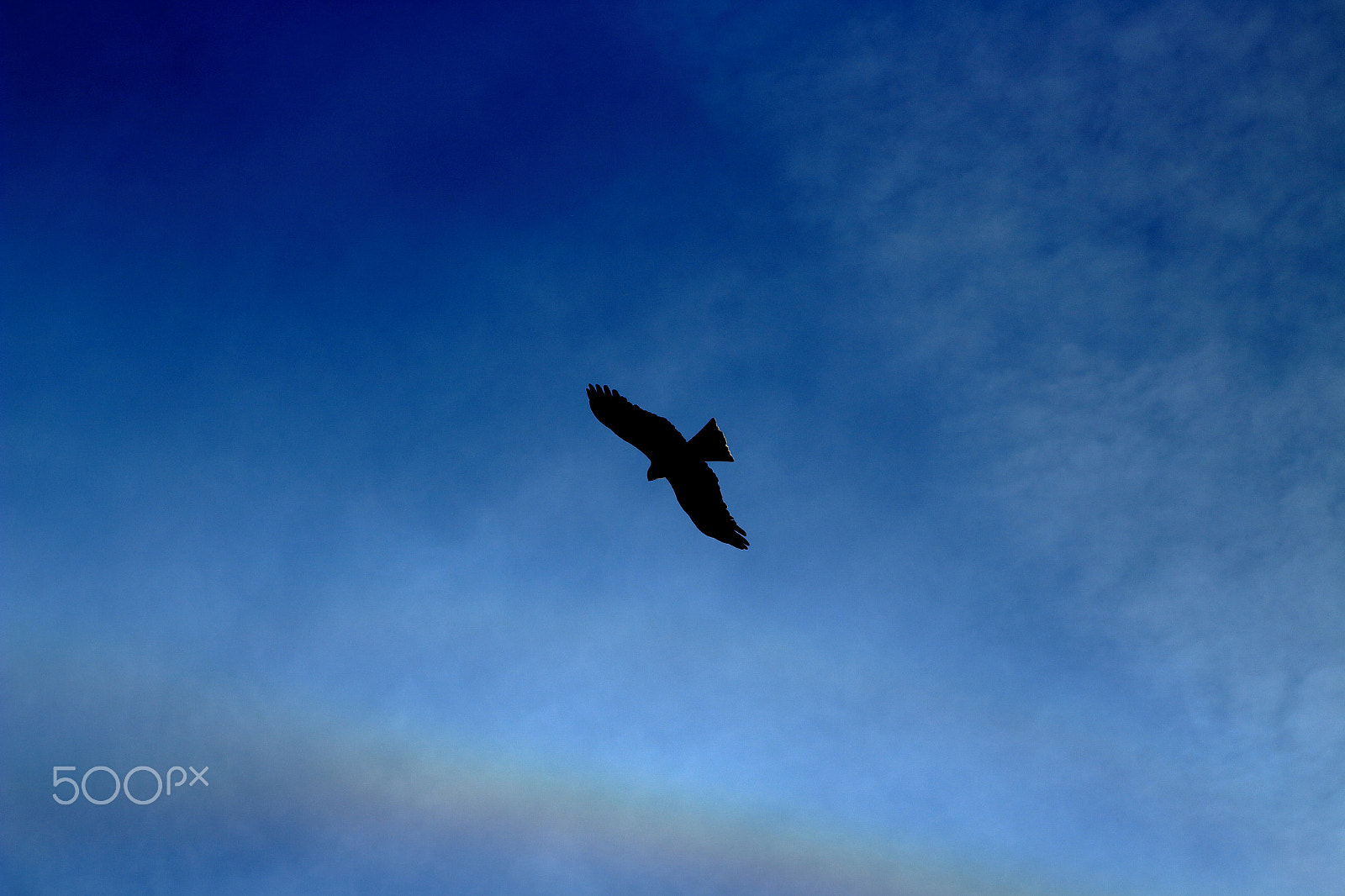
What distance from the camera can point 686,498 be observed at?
65.0 feet

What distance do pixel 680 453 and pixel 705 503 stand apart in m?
1.23

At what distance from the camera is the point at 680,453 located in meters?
19.1

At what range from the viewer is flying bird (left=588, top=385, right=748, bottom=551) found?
18859mm

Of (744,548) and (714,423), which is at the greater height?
(714,423)

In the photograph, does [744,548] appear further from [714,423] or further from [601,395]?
[601,395]

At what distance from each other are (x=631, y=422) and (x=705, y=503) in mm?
2175

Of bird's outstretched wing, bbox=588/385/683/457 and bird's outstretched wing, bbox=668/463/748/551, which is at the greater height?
bird's outstretched wing, bbox=588/385/683/457

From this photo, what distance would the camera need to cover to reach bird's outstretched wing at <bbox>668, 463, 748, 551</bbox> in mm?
19375

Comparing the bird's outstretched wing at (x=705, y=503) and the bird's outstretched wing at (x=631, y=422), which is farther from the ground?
the bird's outstretched wing at (x=631, y=422)

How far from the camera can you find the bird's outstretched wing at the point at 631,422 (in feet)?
62.0

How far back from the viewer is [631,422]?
62.5 ft

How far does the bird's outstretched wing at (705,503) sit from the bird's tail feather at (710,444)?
373mm

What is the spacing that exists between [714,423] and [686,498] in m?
1.88

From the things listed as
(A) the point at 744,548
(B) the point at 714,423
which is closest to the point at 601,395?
(B) the point at 714,423
